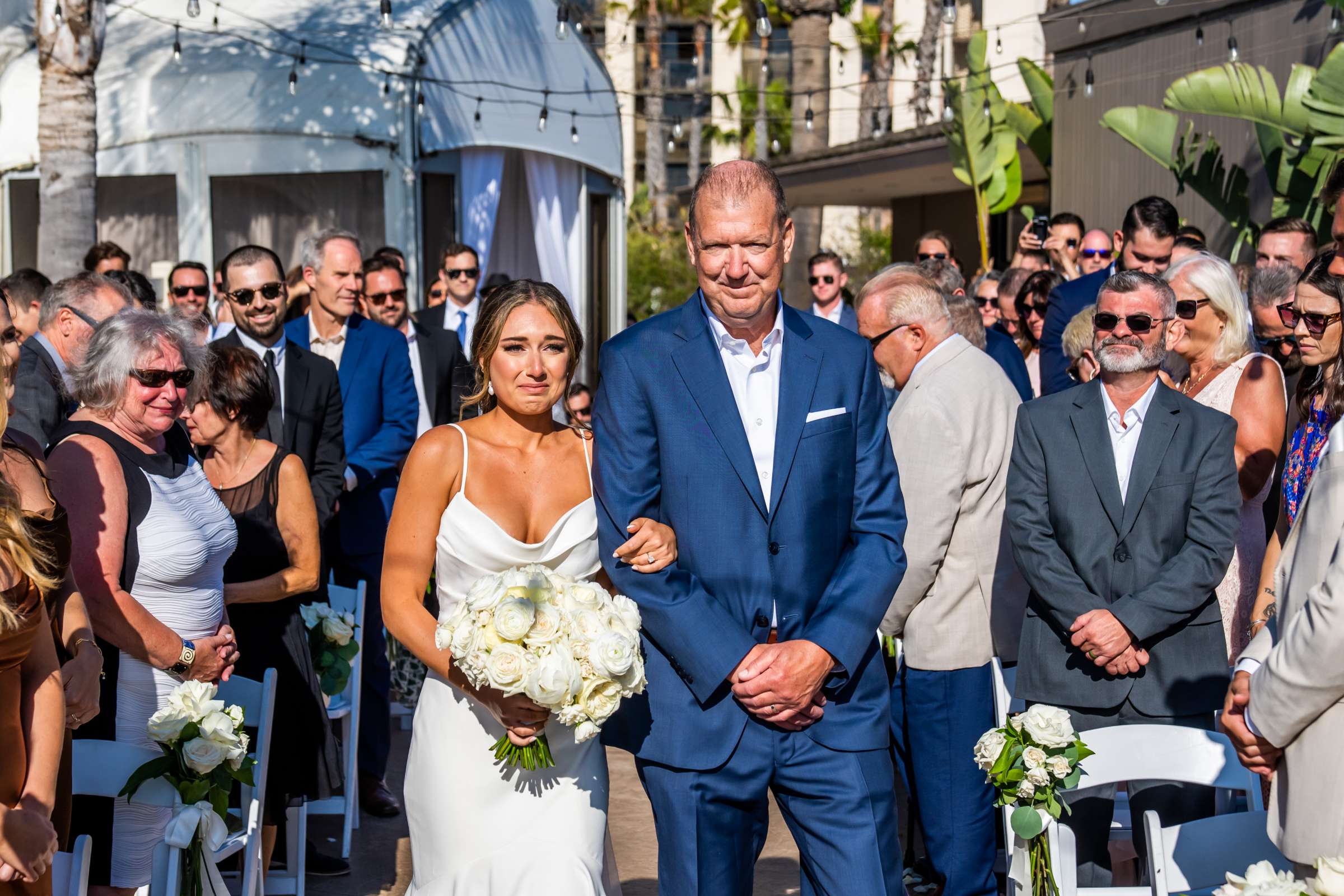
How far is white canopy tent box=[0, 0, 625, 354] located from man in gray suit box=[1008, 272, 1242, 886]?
37.0 feet

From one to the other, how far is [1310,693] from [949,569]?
2.25 m

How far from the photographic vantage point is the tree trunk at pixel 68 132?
38.5ft

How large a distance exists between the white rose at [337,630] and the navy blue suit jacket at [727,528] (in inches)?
97.9

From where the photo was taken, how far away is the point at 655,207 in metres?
50.9

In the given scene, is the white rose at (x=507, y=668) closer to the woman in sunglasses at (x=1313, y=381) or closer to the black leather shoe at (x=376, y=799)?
the woman in sunglasses at (x=1313, y=381)

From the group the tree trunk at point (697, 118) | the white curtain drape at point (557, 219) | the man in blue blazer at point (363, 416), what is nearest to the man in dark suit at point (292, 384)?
the man in blue blazer at point (363, 416)

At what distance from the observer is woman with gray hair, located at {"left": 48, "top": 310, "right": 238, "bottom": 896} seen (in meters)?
4.21

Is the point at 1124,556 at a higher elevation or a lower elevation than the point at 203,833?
higher

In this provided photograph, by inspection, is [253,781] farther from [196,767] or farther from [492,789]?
[492,789]

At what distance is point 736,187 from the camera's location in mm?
3566

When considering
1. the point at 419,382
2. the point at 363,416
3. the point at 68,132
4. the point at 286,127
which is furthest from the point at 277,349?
the point at 286,127

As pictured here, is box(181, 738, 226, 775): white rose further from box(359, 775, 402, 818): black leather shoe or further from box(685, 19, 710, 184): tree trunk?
box(685, 19, 710, 184): tree trunk

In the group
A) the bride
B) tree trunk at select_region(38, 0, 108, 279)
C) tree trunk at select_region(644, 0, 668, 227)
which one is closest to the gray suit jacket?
the bride

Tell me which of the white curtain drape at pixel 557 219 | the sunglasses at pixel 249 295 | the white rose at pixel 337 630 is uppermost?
the white curtain drape at pixel 557 219
